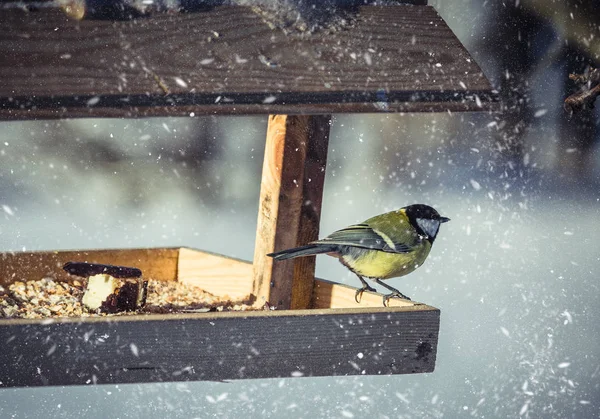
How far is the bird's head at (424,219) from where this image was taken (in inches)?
127

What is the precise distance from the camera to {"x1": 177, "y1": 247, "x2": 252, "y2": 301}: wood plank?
3254mm

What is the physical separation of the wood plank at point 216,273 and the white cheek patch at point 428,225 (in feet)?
1.85

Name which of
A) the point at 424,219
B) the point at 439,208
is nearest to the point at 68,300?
the point at 424,219

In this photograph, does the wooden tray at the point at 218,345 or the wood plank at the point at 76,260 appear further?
the wood plank at the point at 76,260

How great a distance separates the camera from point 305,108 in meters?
2.27

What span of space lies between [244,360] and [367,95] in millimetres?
703

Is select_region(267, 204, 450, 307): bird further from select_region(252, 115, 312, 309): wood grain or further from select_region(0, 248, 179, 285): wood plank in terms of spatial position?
select_region(0, 248, 179, 285): wood plank

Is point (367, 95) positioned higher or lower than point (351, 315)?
higher

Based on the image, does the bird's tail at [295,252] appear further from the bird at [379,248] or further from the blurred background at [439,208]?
the blurred background at [439,208]

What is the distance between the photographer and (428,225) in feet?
10.7

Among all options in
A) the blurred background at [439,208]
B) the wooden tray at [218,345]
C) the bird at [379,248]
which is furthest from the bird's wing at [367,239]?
the blurred background at [439,208]

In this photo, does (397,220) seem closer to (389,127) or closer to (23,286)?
(23,286)

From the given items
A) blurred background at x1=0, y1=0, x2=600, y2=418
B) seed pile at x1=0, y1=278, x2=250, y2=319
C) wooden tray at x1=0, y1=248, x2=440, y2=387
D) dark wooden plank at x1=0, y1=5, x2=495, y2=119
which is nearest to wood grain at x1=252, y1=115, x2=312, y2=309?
seed pile at x1=0, y1=278, x2=250, y2=319

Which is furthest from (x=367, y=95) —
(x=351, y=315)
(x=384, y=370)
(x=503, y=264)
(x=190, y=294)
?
(x=503, y=264)
